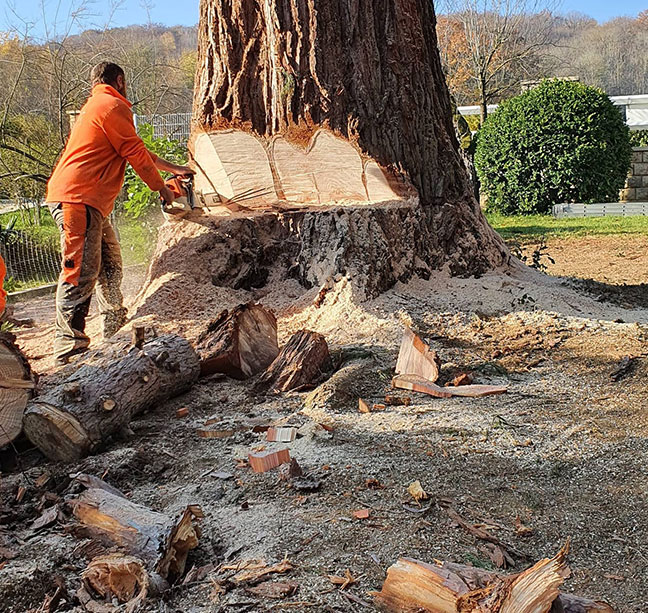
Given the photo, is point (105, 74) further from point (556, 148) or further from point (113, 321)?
point (556, 148)

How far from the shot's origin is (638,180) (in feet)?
48.3

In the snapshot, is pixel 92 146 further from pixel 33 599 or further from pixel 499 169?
pixel 499 169

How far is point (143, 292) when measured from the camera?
4.92 metres

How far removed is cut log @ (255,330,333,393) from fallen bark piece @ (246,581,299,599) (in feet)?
5.50

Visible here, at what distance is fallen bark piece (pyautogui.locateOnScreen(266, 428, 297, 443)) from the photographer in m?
2.93

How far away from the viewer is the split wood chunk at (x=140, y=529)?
Result: 2.06m

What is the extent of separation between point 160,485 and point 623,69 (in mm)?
48781

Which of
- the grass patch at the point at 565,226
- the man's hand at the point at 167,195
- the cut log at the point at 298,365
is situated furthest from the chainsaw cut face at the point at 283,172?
the grass patch at the point at 565,226

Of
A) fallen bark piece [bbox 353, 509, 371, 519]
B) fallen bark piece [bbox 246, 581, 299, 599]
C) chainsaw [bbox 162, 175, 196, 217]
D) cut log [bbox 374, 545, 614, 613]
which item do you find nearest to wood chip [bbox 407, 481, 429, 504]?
fallen bark piece [bbox 353, 509, 371, 519]

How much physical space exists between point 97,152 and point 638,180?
12975 millimetres

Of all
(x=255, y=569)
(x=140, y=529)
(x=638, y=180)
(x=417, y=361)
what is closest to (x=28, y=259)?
(x=417, y=361)

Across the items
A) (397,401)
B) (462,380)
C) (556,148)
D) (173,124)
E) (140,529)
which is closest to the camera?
(140,529)

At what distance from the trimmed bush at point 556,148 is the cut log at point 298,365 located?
9.83 m

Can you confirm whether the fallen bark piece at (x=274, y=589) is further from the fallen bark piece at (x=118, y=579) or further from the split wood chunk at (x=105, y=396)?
the split wood chunk at (x=105, y=396)
